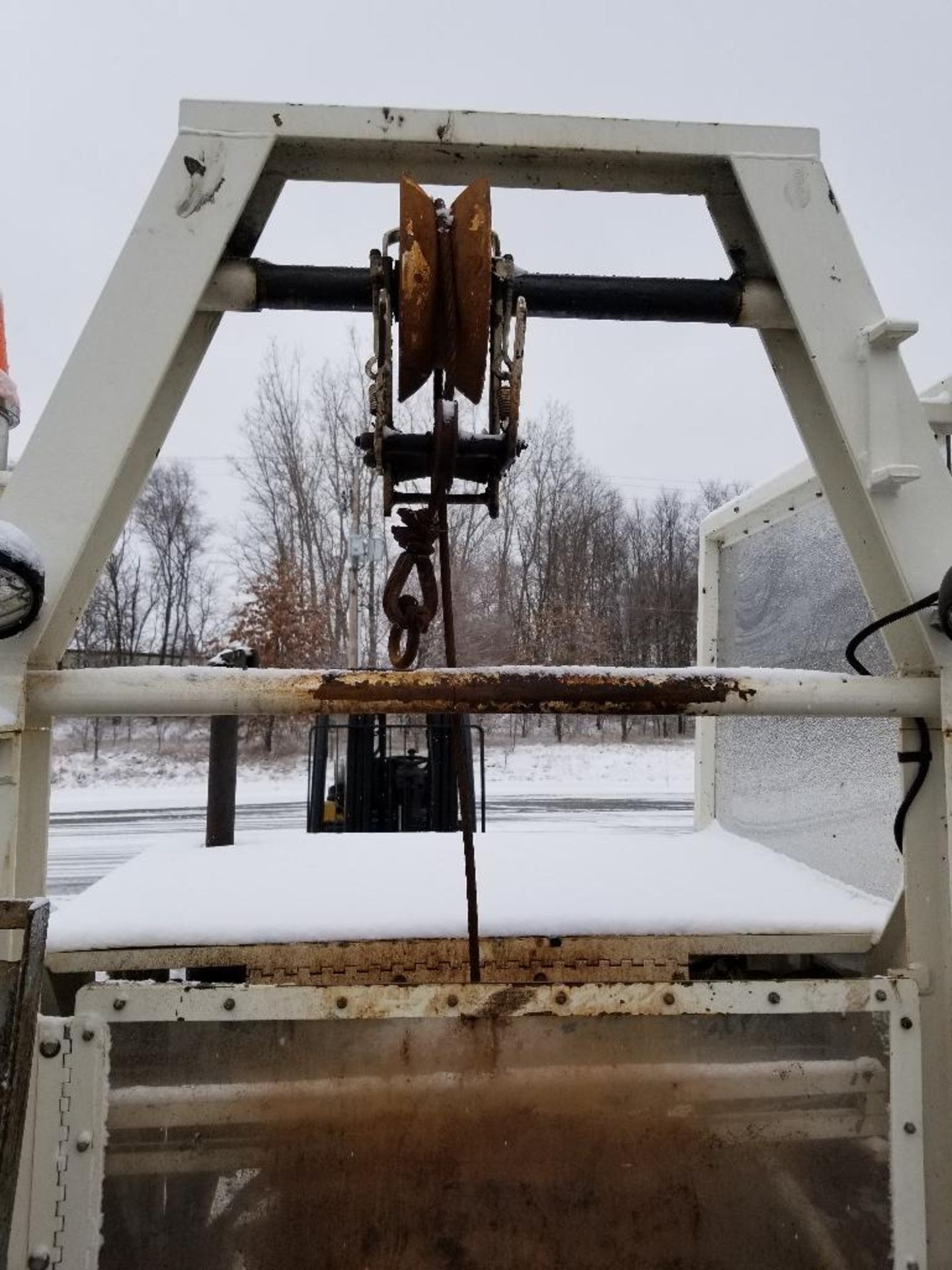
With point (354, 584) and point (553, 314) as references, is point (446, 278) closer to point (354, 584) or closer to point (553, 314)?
point (553, 314)

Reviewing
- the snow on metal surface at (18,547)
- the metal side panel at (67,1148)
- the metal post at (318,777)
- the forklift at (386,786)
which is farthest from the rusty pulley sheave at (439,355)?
the forklift at (386,786)

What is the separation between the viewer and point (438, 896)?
2.18 m

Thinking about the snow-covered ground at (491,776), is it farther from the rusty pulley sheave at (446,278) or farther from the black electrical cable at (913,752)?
the rusty pulley sheave at (446,278)

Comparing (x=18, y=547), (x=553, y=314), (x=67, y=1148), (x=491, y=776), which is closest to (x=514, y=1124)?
(x=67, y=1148)

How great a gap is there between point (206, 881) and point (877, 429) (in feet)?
6.36

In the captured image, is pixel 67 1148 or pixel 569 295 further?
pixel 569 295

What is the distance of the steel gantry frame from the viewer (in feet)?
4.77

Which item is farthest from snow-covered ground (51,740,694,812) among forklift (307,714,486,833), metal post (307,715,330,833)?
metal post (307,715,330,833)

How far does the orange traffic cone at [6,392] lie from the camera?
5.59 ft

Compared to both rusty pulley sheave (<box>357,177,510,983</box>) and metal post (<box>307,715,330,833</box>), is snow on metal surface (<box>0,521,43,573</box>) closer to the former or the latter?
rusty pulley sheave (<box>357,177,510,983</box>)

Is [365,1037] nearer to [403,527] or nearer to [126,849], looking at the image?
[403,527]

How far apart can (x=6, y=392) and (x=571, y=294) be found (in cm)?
109

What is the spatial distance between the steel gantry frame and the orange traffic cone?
287 millimetres

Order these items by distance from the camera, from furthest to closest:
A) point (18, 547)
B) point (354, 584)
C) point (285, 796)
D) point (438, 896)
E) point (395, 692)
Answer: point (354, 584) < point (285, 796) < point (438, 896) < point (395, 692) < point (18, 547)
